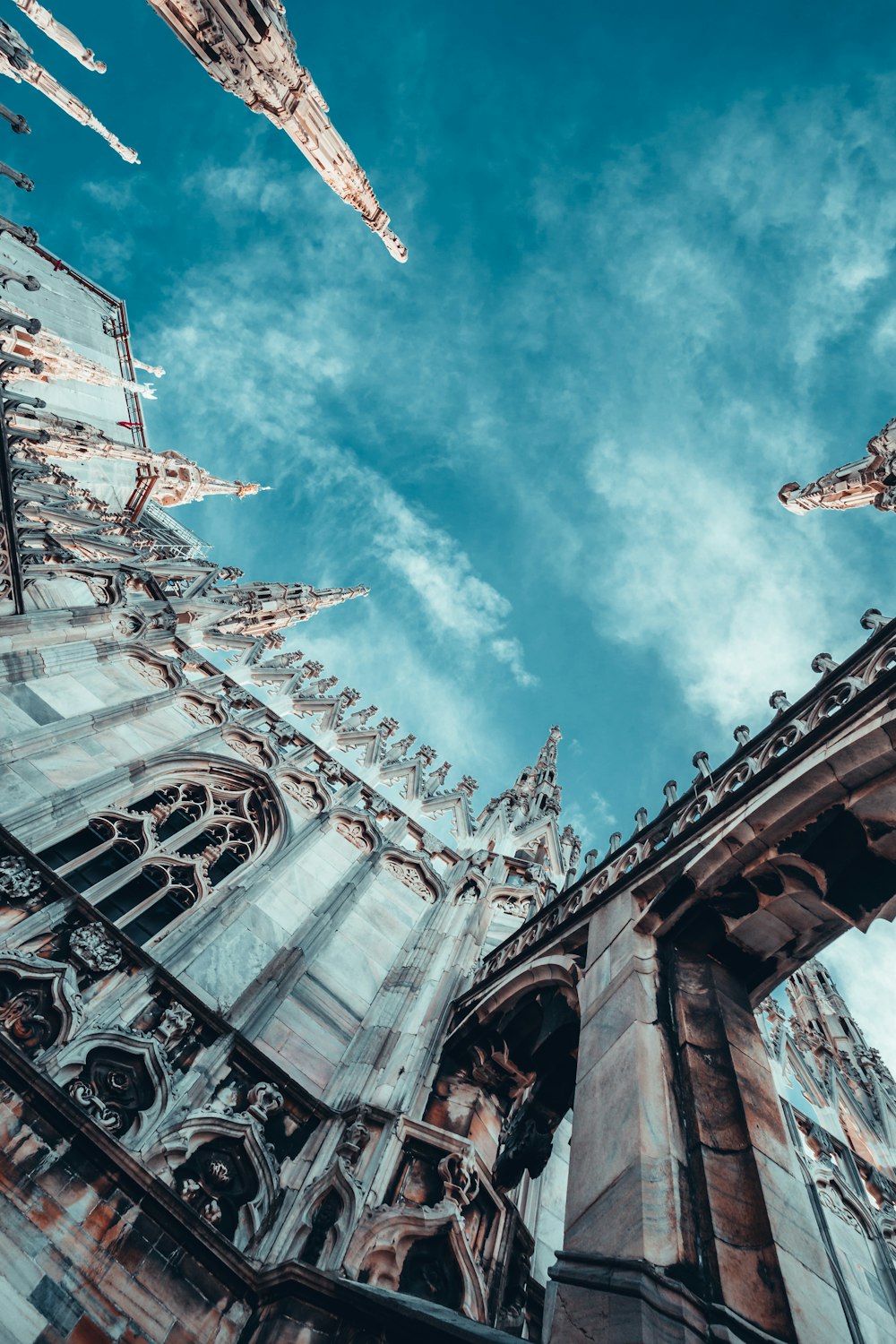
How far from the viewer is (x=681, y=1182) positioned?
485cm

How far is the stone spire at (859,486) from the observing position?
9766 mm

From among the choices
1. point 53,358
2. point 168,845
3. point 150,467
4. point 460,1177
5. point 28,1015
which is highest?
point 150,467

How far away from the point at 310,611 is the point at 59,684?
529 inches

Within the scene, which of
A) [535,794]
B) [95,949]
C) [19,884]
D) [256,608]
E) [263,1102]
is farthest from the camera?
[256,608]

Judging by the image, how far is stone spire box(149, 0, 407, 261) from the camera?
59.2 feet

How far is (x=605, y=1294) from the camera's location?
4.12 m

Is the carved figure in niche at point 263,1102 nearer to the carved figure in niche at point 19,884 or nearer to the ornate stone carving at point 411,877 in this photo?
the carved figure in niche at point 19,884

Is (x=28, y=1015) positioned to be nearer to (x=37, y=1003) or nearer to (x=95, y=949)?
(x=37, y=1003)

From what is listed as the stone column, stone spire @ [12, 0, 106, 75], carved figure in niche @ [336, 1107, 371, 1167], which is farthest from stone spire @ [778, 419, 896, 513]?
stone spire @ [12, 0, 106, 75]

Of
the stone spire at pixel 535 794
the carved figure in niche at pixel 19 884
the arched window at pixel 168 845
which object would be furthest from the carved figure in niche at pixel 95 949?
the stone spire at pixel 535 794

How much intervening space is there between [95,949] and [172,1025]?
Result: 1.03 meters

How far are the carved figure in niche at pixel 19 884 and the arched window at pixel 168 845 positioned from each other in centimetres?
132

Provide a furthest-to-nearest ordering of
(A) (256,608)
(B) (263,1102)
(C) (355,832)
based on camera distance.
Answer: (A) (256,608)
(C) (355,832)
(B) (263,1102)

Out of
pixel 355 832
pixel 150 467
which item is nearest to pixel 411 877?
pixel 355 832
